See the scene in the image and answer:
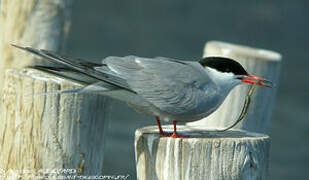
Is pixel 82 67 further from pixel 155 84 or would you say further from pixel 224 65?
pixel 224 65

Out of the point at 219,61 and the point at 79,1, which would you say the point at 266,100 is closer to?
the point at 219,61

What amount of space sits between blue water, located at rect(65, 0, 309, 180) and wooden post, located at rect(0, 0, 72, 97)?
346 cm

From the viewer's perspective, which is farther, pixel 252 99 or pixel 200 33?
pixel 200 33

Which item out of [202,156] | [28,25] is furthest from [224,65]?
[28,25]

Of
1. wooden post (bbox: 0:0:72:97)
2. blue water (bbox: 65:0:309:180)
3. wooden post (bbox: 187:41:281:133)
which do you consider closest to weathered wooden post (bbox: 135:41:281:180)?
wooden post (bbox: 187:41:281:133)

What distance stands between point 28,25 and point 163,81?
6.44ft

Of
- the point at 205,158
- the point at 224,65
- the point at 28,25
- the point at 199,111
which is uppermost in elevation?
the point at 28,25

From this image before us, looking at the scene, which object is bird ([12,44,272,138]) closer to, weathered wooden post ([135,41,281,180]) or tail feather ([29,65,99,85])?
tail feather ([29,65,99,85])

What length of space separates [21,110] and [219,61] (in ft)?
4.23

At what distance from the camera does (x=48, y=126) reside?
11.4 feet

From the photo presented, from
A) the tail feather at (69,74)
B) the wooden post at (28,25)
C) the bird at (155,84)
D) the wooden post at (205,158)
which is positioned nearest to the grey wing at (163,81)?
the bird at (155,84)

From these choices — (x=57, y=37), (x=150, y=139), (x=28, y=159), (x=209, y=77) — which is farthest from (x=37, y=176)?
(x=57, y=37)

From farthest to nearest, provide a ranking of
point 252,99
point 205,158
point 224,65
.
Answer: point 252,99, point 224,65, point 205,158

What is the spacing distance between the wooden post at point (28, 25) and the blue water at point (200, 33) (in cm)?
346
